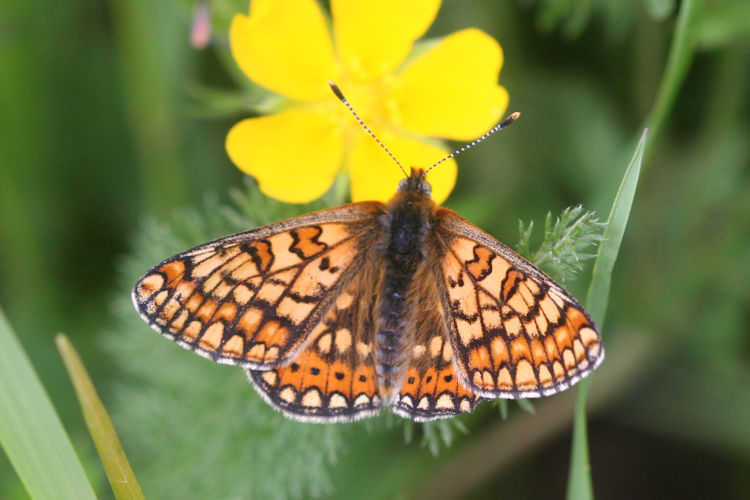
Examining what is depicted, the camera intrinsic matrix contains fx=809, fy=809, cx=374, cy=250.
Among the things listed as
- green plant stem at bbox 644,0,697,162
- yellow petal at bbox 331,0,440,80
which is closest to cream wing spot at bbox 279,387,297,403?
yellow petal at bbox 331,0,440,80

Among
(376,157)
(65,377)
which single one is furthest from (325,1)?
(65,377)

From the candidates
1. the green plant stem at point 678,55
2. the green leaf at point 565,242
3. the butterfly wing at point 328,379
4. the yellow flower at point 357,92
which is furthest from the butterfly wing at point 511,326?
the green plant stem at point 678,55

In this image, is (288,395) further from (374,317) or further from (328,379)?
(374,317)

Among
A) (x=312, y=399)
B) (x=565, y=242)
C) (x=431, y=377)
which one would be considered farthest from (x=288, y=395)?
(x=565, y=242)

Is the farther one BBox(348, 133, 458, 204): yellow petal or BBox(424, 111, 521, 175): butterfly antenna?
BBox(348, 133, 458, 204): yellow petal

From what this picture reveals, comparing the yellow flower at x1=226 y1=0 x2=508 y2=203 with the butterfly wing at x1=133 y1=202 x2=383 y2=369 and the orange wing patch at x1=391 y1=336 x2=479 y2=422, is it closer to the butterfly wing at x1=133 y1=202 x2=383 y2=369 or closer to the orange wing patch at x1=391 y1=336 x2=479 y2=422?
the butterfly wing at x1=133 y1=202 x2=383 y2=369

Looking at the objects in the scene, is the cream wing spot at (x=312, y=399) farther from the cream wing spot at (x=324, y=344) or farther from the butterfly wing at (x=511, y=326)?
the butterfly wing at (x=511, y=326)

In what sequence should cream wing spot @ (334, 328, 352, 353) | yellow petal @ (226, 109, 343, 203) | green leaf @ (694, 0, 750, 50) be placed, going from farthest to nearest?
green leaf @ (694, 0, 750, 50)
yellow petal @ (226, 109, 343, 203)
cream wing spot @ (334, 328, 352, 353)

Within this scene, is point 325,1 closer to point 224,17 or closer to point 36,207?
point 224,17
